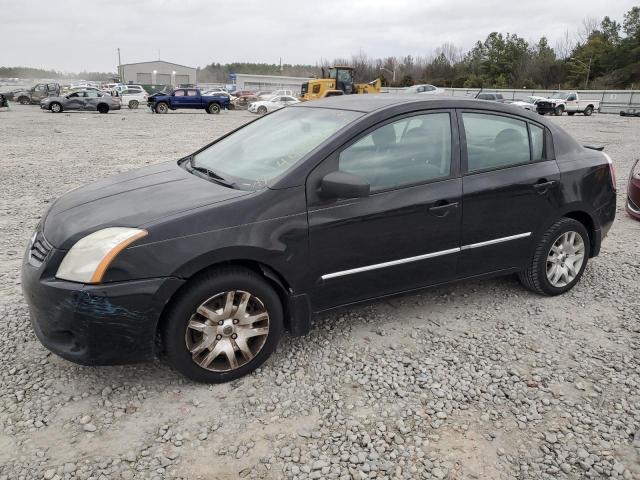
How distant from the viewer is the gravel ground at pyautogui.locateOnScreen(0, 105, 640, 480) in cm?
243

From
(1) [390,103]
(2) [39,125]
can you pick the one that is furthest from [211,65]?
(1) [390,103]

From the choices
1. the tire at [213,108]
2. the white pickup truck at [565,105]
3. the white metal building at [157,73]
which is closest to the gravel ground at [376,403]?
the tire at [213,108]

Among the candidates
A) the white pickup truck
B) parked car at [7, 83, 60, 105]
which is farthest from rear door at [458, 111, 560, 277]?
parked car at [7, 83, 60, 105]

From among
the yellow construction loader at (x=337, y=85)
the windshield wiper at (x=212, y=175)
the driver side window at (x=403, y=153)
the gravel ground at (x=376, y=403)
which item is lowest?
the gravel ground at (x=376, y=403)

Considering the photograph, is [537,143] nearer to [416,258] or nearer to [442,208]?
[442,208]

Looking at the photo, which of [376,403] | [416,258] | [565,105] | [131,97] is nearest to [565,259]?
[416,258]

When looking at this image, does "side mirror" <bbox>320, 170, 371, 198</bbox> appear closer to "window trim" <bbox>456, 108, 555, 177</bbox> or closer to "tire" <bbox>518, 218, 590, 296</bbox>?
"window trim" <bbox>456, 108, 555, 177</bbox>

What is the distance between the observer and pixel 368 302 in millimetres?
3402

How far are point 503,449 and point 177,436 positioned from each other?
5.34 feet

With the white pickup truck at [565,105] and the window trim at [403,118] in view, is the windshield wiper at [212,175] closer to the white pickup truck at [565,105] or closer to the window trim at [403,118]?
the window trim at [403,118]

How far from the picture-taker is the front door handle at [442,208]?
11.3 ft

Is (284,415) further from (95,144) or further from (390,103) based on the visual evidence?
(95,144)

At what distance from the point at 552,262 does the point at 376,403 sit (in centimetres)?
219

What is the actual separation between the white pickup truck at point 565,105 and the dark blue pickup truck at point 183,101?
21.7 meters
